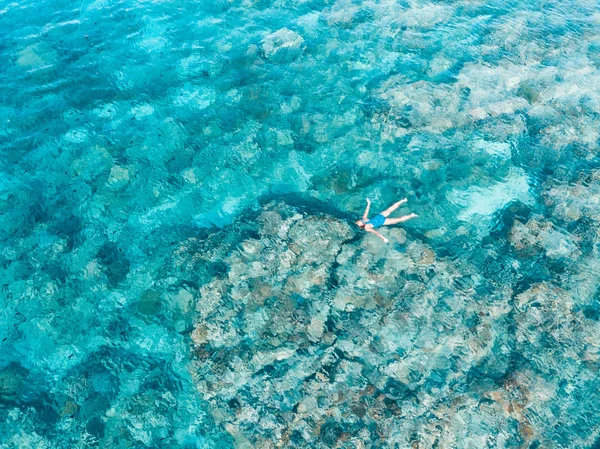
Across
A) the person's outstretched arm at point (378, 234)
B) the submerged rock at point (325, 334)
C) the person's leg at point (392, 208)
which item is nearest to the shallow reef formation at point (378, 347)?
the submerged rock at point (325, 334)

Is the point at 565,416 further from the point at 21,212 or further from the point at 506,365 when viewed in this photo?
the point at 21,212

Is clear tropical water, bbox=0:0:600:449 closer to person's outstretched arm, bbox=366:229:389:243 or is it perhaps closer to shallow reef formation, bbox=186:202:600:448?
shallow reef formation, bbox=186:202:600:448

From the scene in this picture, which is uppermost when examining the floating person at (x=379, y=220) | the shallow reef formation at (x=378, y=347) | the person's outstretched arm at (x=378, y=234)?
the floating person at (x=379, y=220)

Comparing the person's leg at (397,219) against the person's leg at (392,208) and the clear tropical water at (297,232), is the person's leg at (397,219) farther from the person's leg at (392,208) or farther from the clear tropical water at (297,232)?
the clear tropical water at (297,232)

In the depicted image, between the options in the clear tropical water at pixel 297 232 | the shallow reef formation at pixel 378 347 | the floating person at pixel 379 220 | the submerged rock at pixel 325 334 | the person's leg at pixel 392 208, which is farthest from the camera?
the person's leg at pixel 392 208

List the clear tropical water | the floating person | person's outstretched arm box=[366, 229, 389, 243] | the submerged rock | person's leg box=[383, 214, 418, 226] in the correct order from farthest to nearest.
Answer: person's leg box=[383, 214, 418, 226], the floating person, person's outstretched arm box=[366, 229, 389, 243], the clear tropical water, the submerged rock

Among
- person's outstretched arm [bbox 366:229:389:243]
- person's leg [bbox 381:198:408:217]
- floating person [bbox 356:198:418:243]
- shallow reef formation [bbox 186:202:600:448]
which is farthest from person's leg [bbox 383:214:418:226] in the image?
person's outstretched arm [bbox 366:229:389:243]

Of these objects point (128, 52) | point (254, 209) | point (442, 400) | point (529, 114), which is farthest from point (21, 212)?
point (529, 114)
